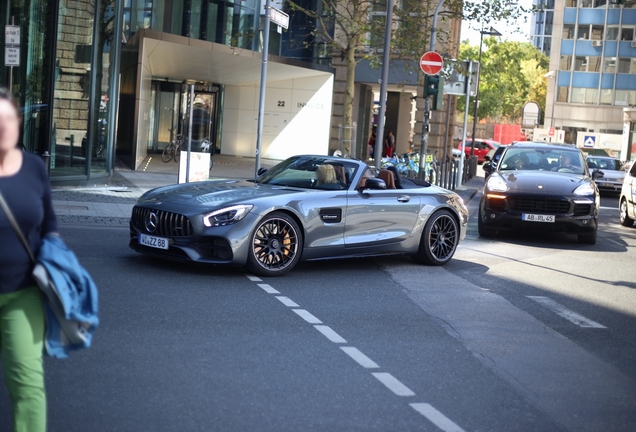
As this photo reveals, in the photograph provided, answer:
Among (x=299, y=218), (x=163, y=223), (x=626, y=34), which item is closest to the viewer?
(x=163, y=223)

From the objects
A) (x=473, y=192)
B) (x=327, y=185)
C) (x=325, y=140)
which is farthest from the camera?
(x=325, y=140)

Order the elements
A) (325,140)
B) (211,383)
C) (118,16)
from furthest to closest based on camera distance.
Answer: (325,140) < (118,16) < (211,383)

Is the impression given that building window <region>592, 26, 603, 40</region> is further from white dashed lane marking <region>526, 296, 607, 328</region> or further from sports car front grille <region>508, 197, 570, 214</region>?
white dashed lane marking <region>526, 296, 607, 328</region>

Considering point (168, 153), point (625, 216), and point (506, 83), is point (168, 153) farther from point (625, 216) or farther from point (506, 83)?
point (506, 83)

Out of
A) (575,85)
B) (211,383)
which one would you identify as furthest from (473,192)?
(575,85)

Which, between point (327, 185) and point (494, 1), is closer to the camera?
point (327, 185)

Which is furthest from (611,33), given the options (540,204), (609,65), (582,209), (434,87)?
Answer: (540,204)

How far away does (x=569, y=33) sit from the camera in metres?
85.3

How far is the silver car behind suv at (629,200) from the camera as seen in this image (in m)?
20.2

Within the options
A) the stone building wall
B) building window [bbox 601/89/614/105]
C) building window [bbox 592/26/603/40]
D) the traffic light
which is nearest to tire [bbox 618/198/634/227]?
the traffic light

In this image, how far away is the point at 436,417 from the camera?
18.1 ft

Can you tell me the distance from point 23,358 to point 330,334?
154 inches

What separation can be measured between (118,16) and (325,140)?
19.6m

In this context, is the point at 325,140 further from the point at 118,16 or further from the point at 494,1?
the point at 118,16
